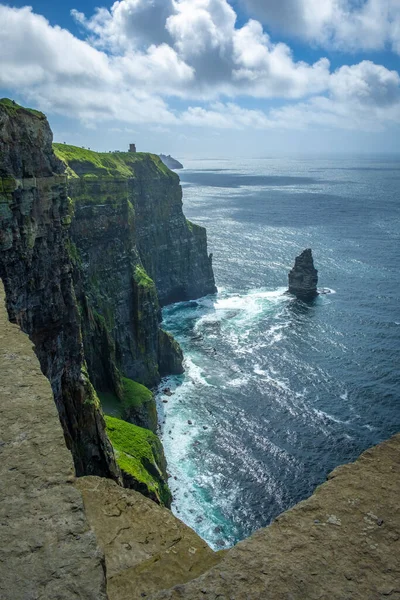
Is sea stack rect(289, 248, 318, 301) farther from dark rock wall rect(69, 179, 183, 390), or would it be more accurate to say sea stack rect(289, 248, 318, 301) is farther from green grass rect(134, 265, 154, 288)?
green grass rect(134, 265, 154, 288)

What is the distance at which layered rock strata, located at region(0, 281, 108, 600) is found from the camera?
5254 millimetres

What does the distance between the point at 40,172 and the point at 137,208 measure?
77.1 meters

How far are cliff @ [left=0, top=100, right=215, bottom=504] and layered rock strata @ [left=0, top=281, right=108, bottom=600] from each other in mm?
18032

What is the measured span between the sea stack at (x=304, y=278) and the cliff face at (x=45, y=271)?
3402 inches

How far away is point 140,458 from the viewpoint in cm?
4503

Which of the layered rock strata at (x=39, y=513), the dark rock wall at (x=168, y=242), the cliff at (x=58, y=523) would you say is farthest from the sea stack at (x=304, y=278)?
the layered rock strata at (x=39, y=513)

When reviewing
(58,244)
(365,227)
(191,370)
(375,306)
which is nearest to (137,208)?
(191,370)

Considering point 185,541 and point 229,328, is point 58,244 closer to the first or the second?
point 185,541

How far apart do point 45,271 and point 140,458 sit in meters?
23.1

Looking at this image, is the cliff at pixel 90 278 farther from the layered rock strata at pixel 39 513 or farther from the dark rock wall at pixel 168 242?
the layered rock strata at pixel 39 513

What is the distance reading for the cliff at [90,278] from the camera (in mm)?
28812

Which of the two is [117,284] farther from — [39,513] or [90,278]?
[39,513]

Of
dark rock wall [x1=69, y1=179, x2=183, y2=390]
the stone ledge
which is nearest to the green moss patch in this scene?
dark rock wall [x1=69, y1=179, x2=183, y2=390]

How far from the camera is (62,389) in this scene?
34.9 metres
